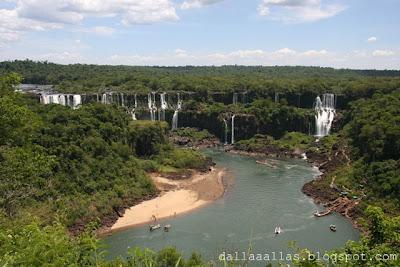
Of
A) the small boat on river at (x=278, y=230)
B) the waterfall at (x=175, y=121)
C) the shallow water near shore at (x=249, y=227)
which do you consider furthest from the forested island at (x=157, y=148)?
the small boat on river at (x=278, y=230)

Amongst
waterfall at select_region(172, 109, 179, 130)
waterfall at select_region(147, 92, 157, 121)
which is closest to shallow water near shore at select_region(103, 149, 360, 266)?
waterfall at select_region(172, 109, 179, 130)

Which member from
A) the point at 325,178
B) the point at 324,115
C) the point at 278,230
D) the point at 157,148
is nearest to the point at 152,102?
the point at 157,148

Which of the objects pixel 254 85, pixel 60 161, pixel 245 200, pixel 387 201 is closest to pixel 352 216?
pixel 387 201

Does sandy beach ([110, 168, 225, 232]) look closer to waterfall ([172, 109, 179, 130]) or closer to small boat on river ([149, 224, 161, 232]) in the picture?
small boat on river ([149, 224, 161, 232])

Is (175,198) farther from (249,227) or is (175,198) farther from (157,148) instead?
(157,148)

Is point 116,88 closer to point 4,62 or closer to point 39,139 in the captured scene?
point 39,139

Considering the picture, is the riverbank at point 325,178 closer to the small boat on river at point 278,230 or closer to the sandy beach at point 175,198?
the small boat on river at point 278,230
